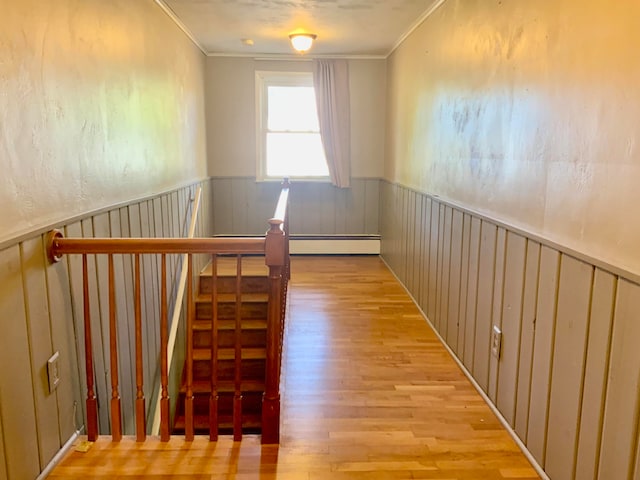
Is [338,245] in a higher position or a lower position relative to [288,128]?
lower

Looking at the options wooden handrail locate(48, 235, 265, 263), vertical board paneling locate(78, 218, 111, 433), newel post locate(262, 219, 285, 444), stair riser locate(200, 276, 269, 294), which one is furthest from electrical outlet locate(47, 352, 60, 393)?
A: stair riser locate(200, 276, 269, 294)

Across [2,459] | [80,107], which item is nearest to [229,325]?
[80,107]

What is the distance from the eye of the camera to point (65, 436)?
2.11m

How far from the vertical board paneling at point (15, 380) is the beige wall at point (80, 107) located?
0.14m

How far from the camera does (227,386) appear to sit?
13.2 feet

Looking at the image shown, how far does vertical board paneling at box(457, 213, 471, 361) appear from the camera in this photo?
301cm

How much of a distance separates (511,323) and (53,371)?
78.2 inches

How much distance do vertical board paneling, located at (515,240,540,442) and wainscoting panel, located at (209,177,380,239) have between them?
162 inches

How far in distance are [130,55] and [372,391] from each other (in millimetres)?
2421

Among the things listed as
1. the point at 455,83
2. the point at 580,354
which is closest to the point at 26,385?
the point at 580,354

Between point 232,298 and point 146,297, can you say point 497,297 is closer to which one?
point 146,297

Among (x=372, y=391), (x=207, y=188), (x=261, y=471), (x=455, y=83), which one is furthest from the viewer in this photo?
(x=207, y=188)

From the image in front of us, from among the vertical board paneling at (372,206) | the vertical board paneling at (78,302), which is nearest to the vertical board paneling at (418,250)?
the vertical board paneling at (372,206)

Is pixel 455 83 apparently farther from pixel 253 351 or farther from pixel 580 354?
pixel 253 351
